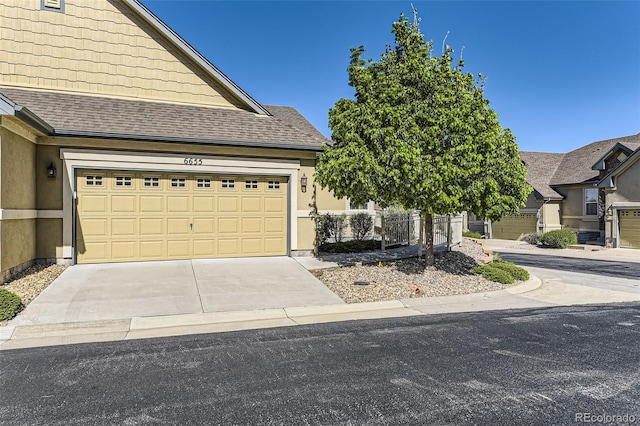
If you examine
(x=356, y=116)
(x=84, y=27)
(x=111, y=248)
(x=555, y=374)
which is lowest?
(x=555, y=374)

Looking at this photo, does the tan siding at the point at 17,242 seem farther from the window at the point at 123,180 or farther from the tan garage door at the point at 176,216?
the window at the point at 123,180

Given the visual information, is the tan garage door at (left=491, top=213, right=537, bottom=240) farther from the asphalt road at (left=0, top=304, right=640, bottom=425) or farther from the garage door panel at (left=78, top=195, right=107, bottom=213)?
the garage door panel at (left=78, top=195, right=107, bottom=213)

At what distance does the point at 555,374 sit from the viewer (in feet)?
16.8

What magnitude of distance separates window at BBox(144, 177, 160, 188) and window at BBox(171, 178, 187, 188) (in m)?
0.42

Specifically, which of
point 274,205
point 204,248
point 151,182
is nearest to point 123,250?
point 151,182

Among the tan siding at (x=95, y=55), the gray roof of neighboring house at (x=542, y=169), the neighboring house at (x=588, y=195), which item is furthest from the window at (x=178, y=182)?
the gray roof of neighboring house at (x=542, y=169)

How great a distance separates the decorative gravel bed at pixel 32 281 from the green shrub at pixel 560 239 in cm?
2508

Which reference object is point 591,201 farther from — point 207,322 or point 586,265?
point 207,322

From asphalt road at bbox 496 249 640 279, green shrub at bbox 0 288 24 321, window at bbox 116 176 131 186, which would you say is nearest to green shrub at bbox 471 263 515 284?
asphalt road at bbox 496 249 640 279

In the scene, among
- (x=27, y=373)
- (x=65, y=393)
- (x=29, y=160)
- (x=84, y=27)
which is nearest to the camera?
(x=65, y=393)

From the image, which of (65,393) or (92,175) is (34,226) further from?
(65,393)

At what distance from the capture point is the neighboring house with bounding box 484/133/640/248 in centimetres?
2378

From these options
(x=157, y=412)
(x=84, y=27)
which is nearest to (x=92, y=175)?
(x=84, y=27)

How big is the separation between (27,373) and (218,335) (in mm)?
2591
